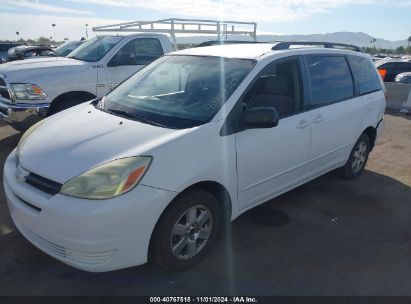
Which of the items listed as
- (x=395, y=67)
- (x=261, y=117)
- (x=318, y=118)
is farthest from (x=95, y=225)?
(x=395, y=67)

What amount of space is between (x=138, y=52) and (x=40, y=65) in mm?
1754

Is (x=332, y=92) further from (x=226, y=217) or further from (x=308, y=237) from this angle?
(x=226, y=217)

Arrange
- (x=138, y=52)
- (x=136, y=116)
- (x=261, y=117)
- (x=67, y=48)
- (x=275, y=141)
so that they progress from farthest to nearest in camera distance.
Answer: (x=67, y=48)
(x=138, y=52)
(x=275, y=141)
(x=136, y=116)
(x=261, y=117)

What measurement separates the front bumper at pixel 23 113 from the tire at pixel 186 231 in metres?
3.76

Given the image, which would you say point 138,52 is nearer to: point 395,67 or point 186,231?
point 186,231

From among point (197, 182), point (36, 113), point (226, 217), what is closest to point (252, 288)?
point (226, 217)

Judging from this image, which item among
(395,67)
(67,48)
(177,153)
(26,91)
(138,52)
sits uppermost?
(67,48)

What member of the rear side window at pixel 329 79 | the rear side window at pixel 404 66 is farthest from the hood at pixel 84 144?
the rear side window at pixel 404 66

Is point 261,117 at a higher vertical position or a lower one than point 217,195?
higher

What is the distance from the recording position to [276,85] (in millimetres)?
3812

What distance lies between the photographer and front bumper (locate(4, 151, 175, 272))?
246 cm

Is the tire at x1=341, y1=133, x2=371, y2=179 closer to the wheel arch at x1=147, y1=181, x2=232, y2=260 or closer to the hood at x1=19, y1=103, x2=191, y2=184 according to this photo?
the wheel arch at x1=147, y1=181, x2=232, y2=260

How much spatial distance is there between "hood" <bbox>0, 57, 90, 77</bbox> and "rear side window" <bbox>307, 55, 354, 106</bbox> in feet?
12.9

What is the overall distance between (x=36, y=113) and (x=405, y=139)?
701 cm
